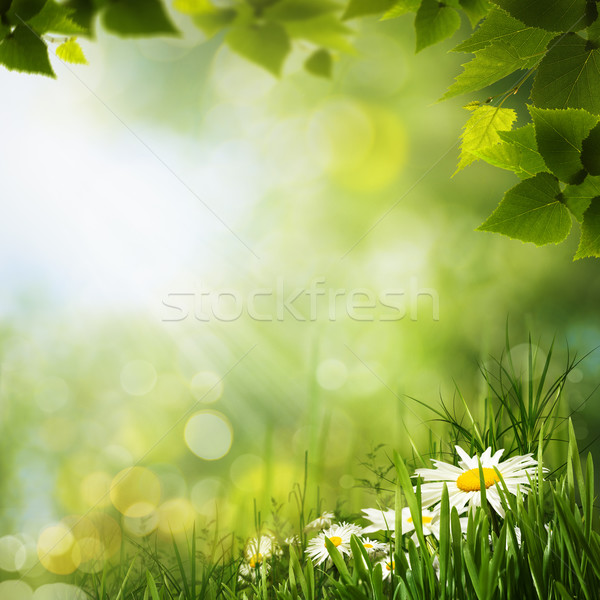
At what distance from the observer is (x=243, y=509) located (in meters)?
0.84

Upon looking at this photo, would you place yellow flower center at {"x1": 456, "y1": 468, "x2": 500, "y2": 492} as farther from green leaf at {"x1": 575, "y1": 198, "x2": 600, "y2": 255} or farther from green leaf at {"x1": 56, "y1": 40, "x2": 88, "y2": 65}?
green leaf at {"x1": 56, "y1": 40, "x2": 88, "y2": 65}

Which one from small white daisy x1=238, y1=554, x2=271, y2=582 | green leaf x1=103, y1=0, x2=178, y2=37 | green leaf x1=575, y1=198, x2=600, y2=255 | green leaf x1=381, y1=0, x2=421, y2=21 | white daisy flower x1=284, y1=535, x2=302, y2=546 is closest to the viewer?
green leaf x1=103, y1=0, x2=178, y2=37

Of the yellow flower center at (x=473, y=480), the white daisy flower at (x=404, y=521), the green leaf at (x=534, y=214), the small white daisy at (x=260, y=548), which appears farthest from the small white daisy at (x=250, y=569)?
the green leaf at (x=534, y=214)

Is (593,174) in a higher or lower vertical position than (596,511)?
higher

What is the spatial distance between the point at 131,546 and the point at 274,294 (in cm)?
50

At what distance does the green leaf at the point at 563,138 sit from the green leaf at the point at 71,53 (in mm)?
272

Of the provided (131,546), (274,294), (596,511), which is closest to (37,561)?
(131,546)

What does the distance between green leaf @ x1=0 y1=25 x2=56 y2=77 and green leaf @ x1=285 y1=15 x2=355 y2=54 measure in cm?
15

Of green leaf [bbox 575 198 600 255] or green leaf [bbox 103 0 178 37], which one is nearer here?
green leaf [bbox 103 0 178 37]

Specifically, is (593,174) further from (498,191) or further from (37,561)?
(37,561)

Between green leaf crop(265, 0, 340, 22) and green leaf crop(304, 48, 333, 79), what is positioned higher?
green leaf crop(304, 48, 333, 79)

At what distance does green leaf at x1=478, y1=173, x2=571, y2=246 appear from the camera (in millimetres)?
286

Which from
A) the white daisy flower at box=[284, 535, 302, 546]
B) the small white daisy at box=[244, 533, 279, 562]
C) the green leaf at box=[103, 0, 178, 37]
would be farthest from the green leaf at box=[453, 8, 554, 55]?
the small white daisy at box=[244, 533, 279, 562]

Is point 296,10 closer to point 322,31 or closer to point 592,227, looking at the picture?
point 322,31
